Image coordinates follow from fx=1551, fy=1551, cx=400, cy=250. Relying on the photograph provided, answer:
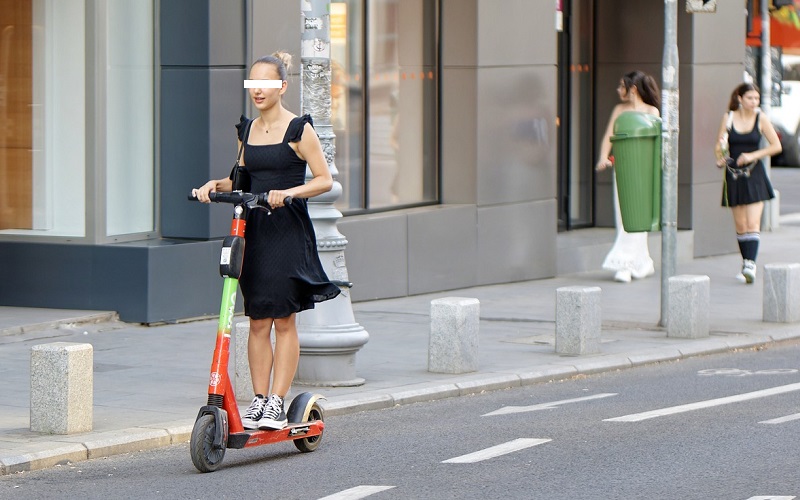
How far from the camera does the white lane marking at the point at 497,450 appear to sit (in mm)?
7688

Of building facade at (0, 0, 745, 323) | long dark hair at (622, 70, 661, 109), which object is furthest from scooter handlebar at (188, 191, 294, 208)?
long dark hair at (622, 70, 661, 109)

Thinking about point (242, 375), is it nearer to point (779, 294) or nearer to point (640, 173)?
point (640, 173)

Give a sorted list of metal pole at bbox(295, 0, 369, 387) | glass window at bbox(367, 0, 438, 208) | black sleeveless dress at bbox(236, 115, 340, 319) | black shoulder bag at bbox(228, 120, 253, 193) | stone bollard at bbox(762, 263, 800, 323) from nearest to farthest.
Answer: black sleeveless dress at bbox(236, 115, 340, 319), black shoulder bag at bbox(228, 120, 253, 193), metal pole at bbox(295, 0, 369, 387), stone bollard at bbox(762, 263, 800, 323), glass window at bbox(367, 0, 438, 208)

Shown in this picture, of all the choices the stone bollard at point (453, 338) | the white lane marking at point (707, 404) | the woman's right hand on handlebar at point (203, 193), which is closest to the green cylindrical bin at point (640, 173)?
the stone bollard at point (453, 338)

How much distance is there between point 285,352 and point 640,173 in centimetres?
607

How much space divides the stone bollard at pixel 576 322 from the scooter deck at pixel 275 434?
388 cm

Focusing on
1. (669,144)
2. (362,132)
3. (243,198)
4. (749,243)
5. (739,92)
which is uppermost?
(739,92)

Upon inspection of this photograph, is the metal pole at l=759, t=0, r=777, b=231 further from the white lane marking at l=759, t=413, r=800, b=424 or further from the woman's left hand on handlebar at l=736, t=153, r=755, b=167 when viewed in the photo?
the white lane marking at l=759, t=413, r=800, b=424

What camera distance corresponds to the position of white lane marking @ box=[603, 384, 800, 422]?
8.96 m

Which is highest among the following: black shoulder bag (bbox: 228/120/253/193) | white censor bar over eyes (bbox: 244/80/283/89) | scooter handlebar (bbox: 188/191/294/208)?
white censor bar over eyes (bbox: 244/80/283/89)

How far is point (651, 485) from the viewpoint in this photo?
705 centimetres

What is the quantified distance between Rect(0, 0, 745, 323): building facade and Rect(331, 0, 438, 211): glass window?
21 millimetres

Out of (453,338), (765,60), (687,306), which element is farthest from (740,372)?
(765,60)

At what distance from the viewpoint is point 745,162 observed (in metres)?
16.1
